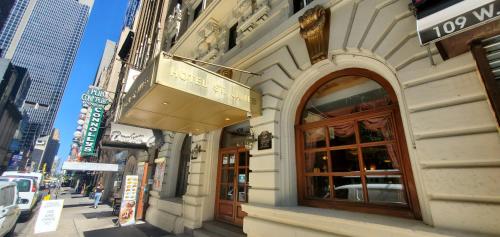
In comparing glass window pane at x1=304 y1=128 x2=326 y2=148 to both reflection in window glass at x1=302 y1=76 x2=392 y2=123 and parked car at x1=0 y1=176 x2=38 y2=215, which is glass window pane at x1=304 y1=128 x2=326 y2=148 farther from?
parked car at x1=0 y1=176 x2=38 y2=215

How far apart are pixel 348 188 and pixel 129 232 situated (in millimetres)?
8624

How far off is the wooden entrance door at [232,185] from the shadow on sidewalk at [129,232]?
2890mm

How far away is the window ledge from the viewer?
2.94 m

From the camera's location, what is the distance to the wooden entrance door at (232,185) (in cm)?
706

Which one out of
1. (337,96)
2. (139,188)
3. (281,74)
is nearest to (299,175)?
(337,96)

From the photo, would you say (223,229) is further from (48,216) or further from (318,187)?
(48,216)

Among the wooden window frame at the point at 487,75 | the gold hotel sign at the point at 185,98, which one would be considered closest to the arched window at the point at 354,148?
the wooden window frame at the point at 487,75

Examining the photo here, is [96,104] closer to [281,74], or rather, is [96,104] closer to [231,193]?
[231,193]

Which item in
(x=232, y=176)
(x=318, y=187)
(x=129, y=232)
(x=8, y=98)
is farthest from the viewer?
(x=8, y=98)

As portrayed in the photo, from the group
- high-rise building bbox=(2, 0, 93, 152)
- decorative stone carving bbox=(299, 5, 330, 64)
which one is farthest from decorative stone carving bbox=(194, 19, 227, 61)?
high-rise building bbox=(2, 0, 93, 152)

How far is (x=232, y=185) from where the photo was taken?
7.53 m

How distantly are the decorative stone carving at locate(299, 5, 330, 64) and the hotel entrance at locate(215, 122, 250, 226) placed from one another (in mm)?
3533

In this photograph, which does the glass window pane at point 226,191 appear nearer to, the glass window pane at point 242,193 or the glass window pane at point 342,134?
the glass window pane at point 242,193

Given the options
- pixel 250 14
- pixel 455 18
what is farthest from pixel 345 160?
pixel 250 14
